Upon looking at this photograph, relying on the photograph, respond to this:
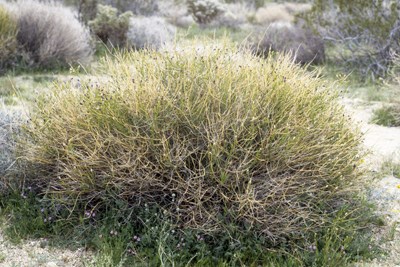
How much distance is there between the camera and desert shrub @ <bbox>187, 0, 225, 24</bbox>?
731 inches

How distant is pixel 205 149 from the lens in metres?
3.15

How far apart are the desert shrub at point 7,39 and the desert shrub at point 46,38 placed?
0.57 ft

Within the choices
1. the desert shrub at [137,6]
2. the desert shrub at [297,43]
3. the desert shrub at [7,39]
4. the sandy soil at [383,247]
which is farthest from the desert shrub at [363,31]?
the desert shrub at [137,6]

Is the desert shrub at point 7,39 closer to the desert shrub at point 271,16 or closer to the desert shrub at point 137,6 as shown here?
the desert shrub at point 137,6

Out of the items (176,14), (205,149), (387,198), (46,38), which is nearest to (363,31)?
(46,38)

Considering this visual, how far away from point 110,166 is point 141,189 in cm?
24

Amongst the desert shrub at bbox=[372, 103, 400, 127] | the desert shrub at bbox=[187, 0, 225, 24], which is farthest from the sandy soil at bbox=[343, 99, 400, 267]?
the desert shrub at bbox=[187, 0, 225, 24]

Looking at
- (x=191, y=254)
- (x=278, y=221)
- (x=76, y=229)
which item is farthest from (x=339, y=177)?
(x=76, y=229)

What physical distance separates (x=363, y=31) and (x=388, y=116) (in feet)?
13.5

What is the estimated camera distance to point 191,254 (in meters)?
2.94

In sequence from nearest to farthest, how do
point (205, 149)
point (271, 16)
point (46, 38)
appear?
point (205, 149)
point (46, 38)
point (271, 16)

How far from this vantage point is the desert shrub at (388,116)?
244 inches

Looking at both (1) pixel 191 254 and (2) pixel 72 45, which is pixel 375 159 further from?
(2) pixel 72 45

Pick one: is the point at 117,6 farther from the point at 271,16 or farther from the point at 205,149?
the point at 205,149
